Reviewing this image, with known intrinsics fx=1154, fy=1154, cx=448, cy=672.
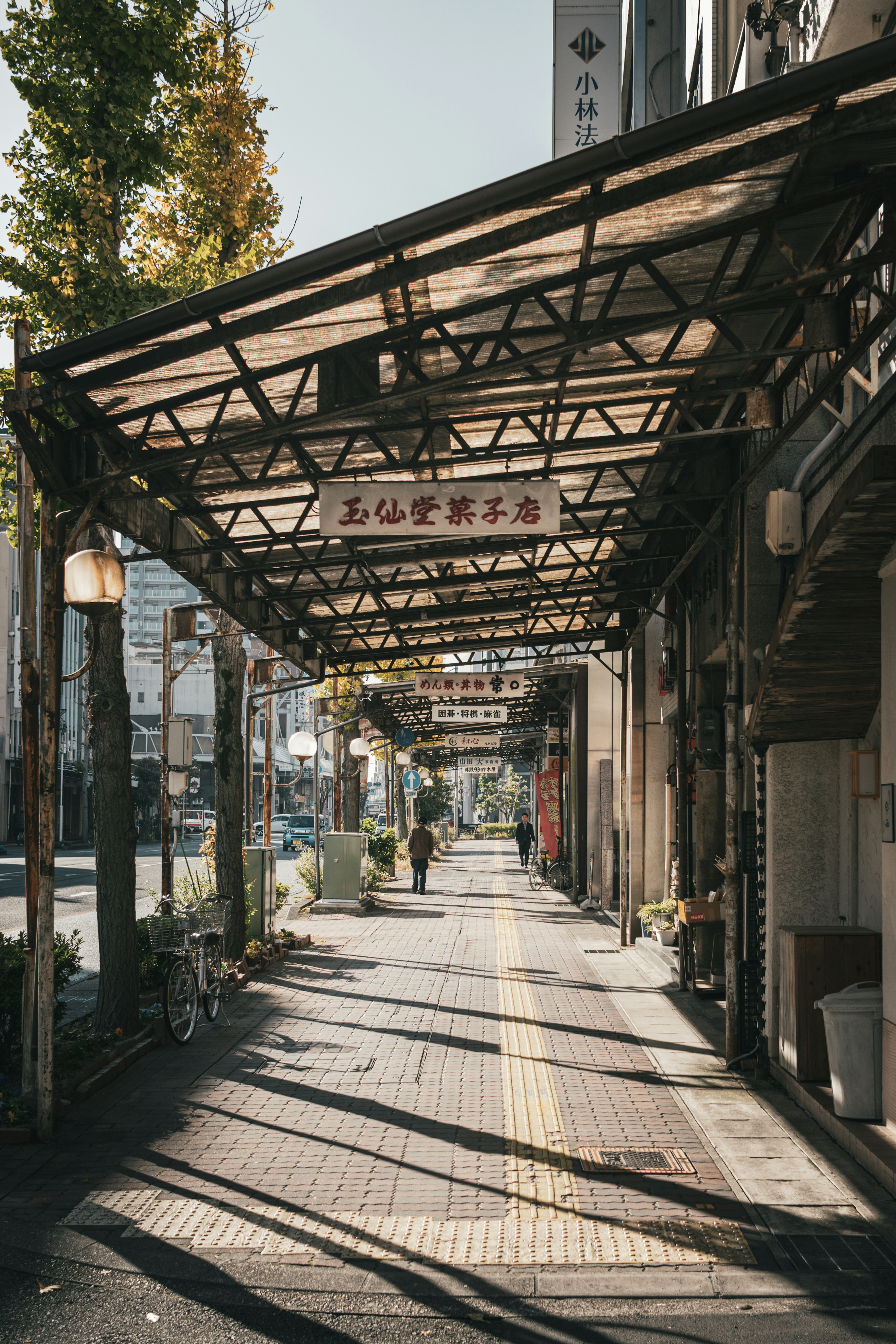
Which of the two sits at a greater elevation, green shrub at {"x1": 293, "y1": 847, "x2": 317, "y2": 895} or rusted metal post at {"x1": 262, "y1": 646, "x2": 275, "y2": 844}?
rusted metal post at {"x1": 262, "y1": 646, "x2": 275, "y2": 844}

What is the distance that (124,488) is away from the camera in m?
8.72

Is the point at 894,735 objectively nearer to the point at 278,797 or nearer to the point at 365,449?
the point at 365,449

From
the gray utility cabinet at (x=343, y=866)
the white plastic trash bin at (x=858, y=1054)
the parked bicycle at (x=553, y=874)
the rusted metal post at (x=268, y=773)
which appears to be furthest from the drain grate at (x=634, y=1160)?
the parked bicycle at (x=553, y=874)

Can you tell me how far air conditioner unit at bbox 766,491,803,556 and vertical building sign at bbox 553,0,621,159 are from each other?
44.9 feet

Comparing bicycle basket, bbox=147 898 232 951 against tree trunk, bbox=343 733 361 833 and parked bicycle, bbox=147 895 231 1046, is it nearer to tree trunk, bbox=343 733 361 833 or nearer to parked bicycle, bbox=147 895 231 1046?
parked bicycle, bbox=147 895 231 1046

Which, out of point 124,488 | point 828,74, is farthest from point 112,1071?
point 828,74

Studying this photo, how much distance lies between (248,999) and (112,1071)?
162 inches

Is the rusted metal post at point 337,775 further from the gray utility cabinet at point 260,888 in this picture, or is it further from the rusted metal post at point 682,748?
the rusted metal post at point 682,748

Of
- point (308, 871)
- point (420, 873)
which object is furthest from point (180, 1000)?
point (420, 873)

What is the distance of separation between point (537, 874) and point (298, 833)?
23833 millimetres

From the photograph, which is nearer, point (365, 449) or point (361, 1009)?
point (365, 449)

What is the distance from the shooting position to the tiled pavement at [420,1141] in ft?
19.3

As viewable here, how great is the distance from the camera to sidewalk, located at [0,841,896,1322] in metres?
5.54

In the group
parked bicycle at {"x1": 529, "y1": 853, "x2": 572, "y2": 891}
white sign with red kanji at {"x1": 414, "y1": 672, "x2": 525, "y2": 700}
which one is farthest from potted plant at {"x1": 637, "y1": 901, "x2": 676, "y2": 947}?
parked bicycle at {"x1": 529, "y1": 853, "x2": 572, "y2": 891}
